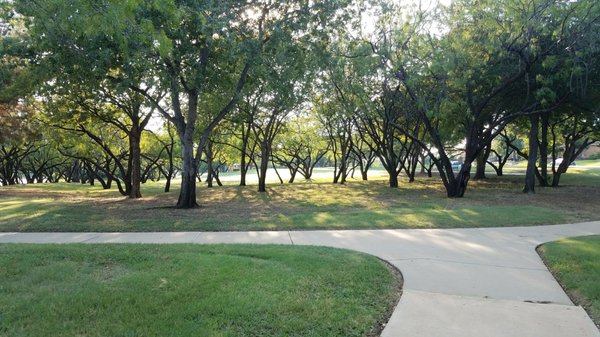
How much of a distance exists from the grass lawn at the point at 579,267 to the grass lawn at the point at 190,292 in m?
2.05

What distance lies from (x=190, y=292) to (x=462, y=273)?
357 centimetres

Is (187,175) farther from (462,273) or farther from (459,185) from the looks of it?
(459,185)

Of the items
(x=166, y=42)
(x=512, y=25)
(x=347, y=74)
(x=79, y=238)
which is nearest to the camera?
(x=166, y=42)

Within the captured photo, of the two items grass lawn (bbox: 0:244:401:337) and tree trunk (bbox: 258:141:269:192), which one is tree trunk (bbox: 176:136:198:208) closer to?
grass lawn (bbox: 0:244:401:337)

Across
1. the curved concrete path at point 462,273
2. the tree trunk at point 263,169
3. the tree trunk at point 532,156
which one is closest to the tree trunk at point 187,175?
the curved concrete path at point 462,273

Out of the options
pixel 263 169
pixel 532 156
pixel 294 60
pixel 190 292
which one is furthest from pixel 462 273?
pixel 263 169

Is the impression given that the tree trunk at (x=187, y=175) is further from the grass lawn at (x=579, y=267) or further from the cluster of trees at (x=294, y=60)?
the grass lawn at (x=579, y=267)

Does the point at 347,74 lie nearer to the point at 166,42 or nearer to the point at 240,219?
the point at 240,219

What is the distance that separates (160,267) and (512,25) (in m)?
13.4

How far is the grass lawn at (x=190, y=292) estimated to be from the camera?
12.4ft

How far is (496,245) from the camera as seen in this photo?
7.50 meters

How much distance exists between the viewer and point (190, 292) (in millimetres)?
4492

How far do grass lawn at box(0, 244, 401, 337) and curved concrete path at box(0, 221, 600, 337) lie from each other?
0.45m

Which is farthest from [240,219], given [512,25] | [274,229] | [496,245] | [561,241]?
[512,25]
